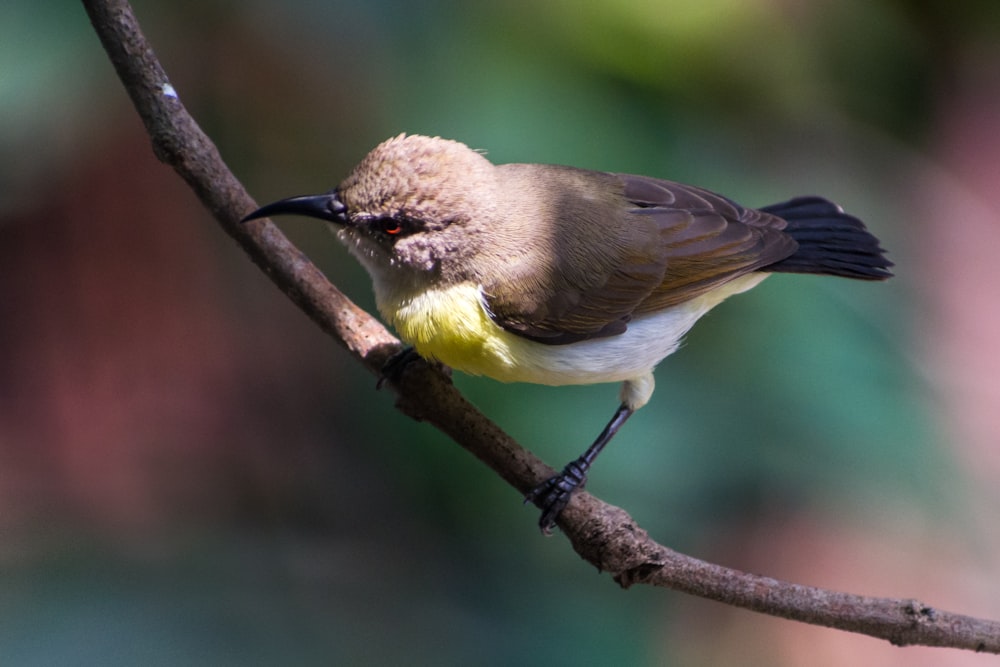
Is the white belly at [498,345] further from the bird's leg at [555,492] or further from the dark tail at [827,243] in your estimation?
the dark tail at [827,243]

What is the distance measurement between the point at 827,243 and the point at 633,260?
82cm

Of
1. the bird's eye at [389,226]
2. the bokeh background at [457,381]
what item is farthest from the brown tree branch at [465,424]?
the bokeh background at [457,381]

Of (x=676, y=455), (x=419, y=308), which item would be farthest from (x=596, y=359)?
(x=676, y=455)

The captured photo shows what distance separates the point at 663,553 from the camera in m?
2.32

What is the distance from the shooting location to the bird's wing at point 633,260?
9.10 feet

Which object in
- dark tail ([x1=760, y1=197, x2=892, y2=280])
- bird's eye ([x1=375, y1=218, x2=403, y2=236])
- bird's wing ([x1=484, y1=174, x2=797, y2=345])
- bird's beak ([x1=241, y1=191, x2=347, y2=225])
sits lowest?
bird's beak ([x1=241, y1=191, x2=347, y2=225])

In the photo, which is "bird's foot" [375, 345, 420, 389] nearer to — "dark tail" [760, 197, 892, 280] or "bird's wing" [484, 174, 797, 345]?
"bird's wing" [484, 174, 797, 345]

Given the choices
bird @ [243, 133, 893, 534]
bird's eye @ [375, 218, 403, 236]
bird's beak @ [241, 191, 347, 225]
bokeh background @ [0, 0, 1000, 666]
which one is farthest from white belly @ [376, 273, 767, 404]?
bokeh background @ [0, 0, 1000, 666]

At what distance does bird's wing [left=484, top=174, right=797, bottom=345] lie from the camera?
2.77 m

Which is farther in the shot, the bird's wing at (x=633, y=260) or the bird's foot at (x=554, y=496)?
the bird's wing at (x=633, y=260)

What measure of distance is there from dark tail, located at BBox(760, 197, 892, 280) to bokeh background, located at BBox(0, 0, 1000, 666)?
27 cm

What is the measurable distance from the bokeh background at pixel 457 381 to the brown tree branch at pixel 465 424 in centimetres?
73

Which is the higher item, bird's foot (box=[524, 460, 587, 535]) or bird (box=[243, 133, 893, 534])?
A: bird (box=[243, 133, 893, 534])

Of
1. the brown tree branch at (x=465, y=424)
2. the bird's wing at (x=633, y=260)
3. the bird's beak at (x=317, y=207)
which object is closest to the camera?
the brown tree branch at (x=465, y=424)
